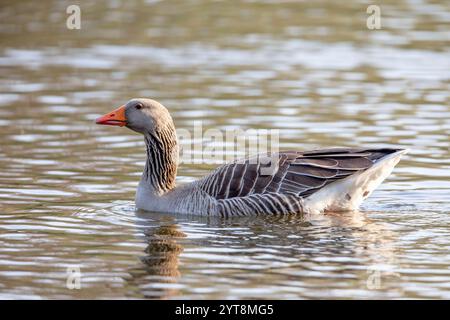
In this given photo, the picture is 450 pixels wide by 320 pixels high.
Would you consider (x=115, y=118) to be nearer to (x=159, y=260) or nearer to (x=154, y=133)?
(x=154, y=133)

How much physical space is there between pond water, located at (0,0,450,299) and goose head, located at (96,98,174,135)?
3.72ft

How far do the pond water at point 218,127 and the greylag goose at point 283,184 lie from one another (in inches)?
10.1

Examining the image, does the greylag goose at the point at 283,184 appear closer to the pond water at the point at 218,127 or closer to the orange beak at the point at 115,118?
the orange beak at the point at 115,118

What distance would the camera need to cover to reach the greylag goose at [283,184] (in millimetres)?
13906

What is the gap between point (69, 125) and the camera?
64.5 feet

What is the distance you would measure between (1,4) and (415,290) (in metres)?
22.7

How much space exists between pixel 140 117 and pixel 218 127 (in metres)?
4.96

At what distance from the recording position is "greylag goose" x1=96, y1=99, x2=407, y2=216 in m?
13.9

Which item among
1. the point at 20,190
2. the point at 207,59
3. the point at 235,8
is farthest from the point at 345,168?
the point at 235,8

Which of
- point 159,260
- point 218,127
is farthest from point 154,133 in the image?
point 218,127

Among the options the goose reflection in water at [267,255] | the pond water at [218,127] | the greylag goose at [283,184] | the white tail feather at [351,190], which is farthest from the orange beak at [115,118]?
the white tail feather at [351,190]

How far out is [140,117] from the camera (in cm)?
1445

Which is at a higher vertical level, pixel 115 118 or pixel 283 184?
pixel 115 118
